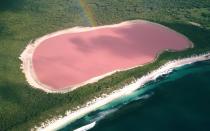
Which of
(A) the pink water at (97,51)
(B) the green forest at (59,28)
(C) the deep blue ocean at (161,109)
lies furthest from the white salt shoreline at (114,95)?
(A) the pink water at (97,51)

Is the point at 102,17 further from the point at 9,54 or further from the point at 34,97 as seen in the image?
the point at 34,97

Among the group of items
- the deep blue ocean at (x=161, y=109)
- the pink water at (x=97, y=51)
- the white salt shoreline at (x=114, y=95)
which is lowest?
the deep blue ocean at (x=161, y=109)

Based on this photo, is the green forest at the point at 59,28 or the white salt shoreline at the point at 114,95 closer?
the white salt shoreline at the point at 114,95

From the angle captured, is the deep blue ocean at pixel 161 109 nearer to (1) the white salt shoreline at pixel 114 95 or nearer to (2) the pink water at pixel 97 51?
(1) the white salt shoreline at pixel 114 95

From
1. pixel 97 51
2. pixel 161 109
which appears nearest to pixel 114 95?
pixel 161 109

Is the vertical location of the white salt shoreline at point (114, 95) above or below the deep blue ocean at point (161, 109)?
above

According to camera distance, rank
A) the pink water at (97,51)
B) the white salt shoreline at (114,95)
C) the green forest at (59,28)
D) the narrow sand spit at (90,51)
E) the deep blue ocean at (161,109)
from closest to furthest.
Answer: the white salt shoreline at (114,95) < the green forest at (59,28) < the deep blue ocean at (161,109) < the narrow sand spit at (90,51) < the pink water at (97,51)

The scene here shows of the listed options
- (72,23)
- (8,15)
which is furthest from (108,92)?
(8,15)

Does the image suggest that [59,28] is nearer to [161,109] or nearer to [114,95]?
[114,95]
